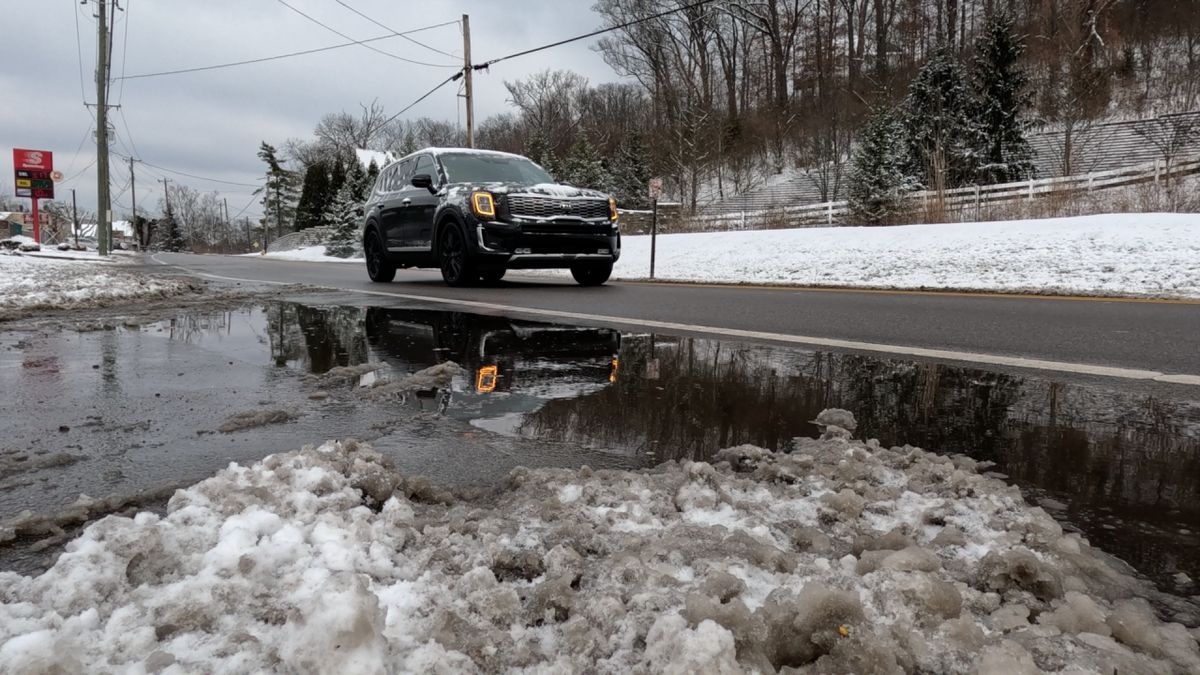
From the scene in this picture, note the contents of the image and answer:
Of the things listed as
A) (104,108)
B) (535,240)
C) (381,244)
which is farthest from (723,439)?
(104,108)

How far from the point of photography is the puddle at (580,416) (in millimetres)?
1924

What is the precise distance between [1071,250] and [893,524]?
10939 mm

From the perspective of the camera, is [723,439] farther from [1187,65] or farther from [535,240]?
[1187,65]

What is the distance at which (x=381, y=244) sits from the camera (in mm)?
11141

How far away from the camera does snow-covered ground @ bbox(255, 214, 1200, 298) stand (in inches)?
352

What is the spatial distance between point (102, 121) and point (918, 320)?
33488 mm

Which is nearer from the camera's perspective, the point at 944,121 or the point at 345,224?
the point at 944,121

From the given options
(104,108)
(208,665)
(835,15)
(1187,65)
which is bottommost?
(208,665)

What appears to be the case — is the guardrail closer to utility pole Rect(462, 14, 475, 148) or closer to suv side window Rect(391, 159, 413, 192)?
utility pole Rect(462, 14, 475, 148)

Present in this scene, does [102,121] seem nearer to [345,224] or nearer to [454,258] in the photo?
[345,224]

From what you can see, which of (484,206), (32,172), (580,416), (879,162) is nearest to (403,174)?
(484,206)

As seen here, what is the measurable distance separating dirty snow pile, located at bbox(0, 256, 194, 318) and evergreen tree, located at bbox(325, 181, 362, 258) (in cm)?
2887

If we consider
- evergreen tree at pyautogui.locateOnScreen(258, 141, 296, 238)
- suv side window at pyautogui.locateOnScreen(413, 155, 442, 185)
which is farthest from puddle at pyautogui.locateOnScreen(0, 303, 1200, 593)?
evergreen tree at pyautogui.locateOnScreen(258, 141, 296, 238)

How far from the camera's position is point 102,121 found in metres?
28.2
